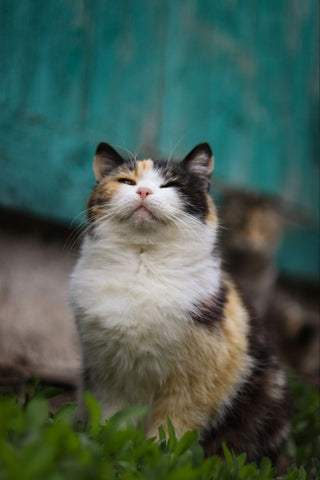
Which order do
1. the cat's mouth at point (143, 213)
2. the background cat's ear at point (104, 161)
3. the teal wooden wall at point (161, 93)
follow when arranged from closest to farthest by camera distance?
the cat's mouth at point (143, 213) < the background cat's ear at point (104, 161) < the teal wooden wall at point (161, 93)

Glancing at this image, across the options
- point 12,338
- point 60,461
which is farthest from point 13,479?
point 12,338

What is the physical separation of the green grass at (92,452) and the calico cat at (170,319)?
256 millimetres

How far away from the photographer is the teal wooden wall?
261 cm

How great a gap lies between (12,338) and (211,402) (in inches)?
53.5

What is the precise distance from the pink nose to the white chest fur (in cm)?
18

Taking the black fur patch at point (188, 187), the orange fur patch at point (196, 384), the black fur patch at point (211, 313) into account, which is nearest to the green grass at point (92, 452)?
the orange fur patch at point (196, 384)

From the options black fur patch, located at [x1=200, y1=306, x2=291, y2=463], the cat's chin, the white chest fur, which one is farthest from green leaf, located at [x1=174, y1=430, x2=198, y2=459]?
the cat's chin

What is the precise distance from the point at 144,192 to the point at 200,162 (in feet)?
1.10

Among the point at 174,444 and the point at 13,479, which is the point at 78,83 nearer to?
the point at 174,444

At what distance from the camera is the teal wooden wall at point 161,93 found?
103 inches

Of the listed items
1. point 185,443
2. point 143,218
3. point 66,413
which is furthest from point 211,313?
point 66,413

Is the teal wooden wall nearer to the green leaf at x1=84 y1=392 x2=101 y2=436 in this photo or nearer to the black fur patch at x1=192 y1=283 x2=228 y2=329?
the black fur patch at x1=192 y1=283 x2=228 y2=329

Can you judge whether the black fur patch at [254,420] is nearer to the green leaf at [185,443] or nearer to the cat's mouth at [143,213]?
the green leaf at [185,443]

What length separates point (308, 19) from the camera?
4047mm
